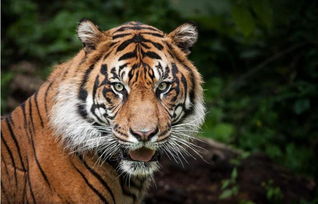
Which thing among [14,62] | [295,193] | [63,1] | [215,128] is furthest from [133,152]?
[63,1]

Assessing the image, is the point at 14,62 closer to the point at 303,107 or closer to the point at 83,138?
the point at 303,107

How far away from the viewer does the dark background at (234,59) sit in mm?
6656

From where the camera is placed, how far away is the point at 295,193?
5785mm

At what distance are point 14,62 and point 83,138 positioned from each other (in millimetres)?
5448

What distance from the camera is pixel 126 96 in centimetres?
352

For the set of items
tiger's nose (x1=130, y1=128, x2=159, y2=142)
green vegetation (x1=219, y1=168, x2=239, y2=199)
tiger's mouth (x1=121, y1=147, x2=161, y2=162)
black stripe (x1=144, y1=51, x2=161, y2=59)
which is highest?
black stripe (x1=144, y1=51, x2=161, y2=59)

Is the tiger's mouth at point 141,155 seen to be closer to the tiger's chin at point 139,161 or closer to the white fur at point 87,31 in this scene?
the tiger's chin at point 139,161

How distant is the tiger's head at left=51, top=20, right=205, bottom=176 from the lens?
11.4 ft

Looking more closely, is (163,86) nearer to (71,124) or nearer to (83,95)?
(83,95)

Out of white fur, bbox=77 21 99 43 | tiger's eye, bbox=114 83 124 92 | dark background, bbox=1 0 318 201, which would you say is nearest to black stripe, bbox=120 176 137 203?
tiger's eye, bbox=114 83 124 92

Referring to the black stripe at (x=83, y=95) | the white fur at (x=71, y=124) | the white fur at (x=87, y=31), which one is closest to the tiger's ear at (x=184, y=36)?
the white fur at (x=87, y=31)

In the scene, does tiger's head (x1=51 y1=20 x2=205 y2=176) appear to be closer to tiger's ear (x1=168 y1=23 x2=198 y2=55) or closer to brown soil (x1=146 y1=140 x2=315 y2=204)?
tiger's ear (x1=168 y1=23 x2=198 y2=55)

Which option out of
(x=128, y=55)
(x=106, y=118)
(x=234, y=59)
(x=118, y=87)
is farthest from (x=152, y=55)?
(x=234, y=59)

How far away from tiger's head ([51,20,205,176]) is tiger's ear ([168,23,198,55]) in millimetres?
15
